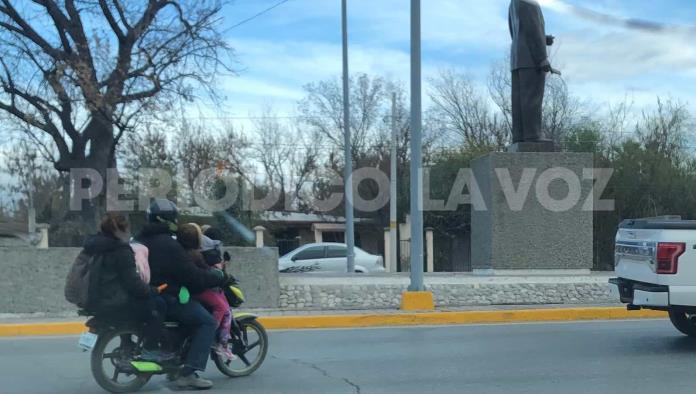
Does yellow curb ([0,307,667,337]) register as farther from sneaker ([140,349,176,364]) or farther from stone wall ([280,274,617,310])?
sneaker ([140,349,176,364])

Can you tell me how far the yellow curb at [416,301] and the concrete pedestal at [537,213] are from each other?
2177 mm

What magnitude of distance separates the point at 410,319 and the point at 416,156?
283 cm

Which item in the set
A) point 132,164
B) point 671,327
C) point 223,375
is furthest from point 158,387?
point 132,164

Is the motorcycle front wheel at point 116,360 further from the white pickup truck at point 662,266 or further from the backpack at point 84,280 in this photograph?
the white pickup truck at point 662,266

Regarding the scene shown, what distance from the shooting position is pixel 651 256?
29.0 ft

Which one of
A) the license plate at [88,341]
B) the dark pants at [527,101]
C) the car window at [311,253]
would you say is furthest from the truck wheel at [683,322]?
the car window at [311,253]

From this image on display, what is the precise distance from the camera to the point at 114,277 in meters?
6.59

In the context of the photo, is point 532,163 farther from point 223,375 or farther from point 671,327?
point 223,375

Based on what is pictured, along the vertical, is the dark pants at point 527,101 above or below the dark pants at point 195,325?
above

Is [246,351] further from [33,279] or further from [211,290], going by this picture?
[33,279]

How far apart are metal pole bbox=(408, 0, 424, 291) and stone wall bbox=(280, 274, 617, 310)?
773 mm

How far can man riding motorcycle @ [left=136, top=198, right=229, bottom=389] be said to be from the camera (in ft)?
22.4

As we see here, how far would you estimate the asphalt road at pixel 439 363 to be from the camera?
7.38 m

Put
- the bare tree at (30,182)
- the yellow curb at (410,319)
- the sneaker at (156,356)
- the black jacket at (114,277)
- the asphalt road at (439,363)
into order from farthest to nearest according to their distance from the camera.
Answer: the bare tree at (30,182) < the yellow curb at (410,319) < the asphalt road at (439,363) < the sneaker at (156,356) < the black jacket at (114,277)
